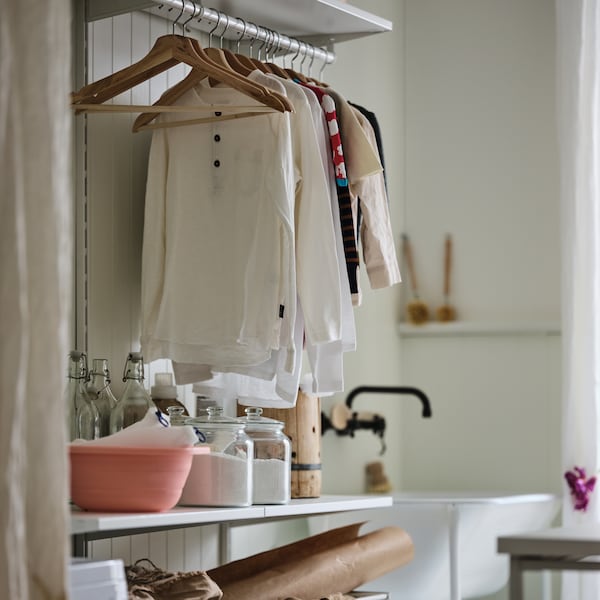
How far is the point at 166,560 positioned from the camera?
2.88 m

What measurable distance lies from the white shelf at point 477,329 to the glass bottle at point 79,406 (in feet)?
5.80

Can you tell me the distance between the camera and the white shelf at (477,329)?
153 inches

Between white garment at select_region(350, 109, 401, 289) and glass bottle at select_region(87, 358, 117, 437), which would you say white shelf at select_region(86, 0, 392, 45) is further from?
glass bottle at select_region(87, 358, 117, 437)

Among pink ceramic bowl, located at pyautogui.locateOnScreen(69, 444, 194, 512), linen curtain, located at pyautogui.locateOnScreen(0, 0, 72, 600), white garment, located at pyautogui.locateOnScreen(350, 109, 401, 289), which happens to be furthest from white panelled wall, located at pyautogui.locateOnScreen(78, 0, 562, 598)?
linen curtain, located at pyautogui.locateOnScreen(0, 0, 72, 600)

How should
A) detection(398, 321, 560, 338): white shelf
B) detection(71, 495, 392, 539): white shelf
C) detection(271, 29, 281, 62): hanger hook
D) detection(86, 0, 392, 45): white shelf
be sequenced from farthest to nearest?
detection(398, 321, 560, 338): white shelf < detection(271, 29, 281, 62): hanger hook < detection(86, 0, 392, 45): white shelf < detection(71, 495, 392, 539): white shelf

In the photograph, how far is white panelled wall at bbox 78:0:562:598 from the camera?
3.91 m

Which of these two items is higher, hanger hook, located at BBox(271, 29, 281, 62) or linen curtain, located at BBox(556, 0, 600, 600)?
hanger hook, located at BBox(271, 29, 281, 62)

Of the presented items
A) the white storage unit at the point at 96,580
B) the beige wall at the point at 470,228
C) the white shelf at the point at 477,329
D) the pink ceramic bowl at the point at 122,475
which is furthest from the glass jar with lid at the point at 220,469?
the white shelf at the point at 477,329

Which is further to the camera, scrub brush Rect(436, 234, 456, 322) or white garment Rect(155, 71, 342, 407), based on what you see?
scrub brush Rect(436, 234, 456, 322)

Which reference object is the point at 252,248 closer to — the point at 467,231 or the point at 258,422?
the point at 258,422

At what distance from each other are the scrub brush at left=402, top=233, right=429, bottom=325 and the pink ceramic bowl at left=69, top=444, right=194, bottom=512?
79.4 inches

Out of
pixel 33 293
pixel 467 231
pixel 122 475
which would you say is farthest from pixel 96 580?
pixel 467 231

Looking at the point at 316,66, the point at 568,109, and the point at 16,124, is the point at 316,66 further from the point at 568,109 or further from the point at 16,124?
the point at 16,124

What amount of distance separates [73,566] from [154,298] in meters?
0.90
